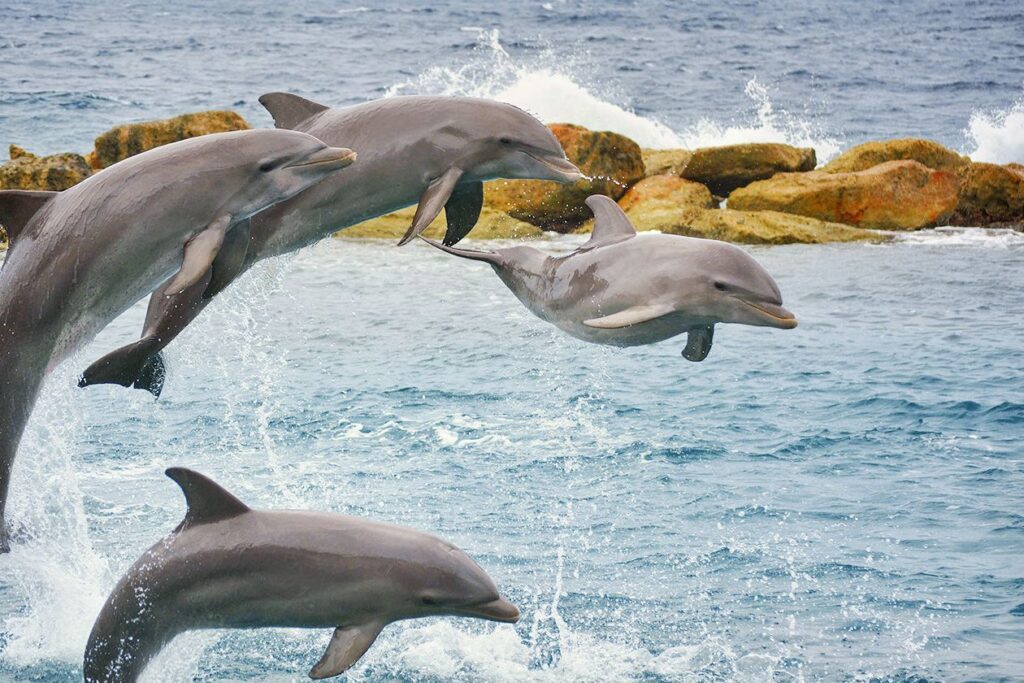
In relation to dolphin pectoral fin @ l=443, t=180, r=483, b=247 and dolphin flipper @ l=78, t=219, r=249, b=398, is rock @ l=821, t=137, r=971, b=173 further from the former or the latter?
dolphin flipper @ l=78, t=219, r=249, b=398

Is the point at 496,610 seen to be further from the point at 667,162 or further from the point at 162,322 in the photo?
the point at 667,162

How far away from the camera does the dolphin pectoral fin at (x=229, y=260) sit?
5547 mm

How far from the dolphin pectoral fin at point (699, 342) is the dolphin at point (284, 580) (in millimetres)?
1515

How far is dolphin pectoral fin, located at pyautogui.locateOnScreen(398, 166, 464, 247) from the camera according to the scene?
5.90m

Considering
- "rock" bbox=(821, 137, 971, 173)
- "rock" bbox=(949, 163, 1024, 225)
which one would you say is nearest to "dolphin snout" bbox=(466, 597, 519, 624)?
"rock" bbox=(949, 163, 1024, 225)

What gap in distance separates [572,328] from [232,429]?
1061cm

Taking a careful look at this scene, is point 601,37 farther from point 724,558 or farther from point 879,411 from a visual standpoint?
point 724,558

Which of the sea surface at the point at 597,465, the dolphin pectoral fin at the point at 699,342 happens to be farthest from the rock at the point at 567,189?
the dolphin pectoral fin at the point at 699,342

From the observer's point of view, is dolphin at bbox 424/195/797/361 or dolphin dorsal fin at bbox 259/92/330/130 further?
dolphin dorsal fin at bbox 259/92/330/130

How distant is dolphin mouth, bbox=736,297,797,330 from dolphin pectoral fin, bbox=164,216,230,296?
7.62ft

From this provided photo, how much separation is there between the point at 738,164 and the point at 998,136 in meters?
18.4

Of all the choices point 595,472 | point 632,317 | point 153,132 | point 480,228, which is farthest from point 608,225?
point 153,132

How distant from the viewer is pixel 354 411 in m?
17.0

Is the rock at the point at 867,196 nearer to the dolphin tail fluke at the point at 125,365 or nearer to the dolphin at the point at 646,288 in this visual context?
the dolphin at the point at 646,288
